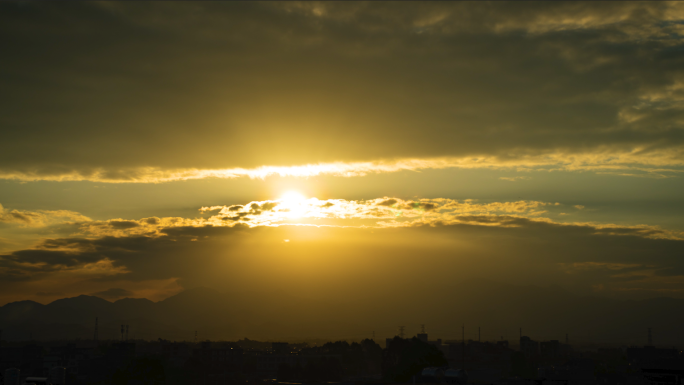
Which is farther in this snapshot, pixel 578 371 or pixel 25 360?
pixel 25 360

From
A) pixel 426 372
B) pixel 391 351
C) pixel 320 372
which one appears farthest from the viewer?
pixel 320 372

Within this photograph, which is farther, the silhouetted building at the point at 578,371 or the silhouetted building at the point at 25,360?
the silhouetted building at the point at 25,360

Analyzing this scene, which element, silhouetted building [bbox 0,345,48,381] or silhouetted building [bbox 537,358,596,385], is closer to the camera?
silhouetted building [bbox 537,358,596,385]

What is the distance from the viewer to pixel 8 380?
48438 mm

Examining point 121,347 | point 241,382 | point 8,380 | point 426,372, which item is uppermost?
point 8,380

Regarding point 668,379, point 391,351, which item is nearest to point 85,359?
point 391,351

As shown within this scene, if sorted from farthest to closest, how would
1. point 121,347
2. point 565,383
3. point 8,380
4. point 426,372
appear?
point 121,347
point 426,372
point 565,383
point 8,380

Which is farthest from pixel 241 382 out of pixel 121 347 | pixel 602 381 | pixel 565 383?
pixel 565 383

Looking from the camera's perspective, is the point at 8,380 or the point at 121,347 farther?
the point at 121,347

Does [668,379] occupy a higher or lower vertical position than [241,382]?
higher

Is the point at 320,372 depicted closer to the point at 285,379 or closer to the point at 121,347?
the point at 285,379

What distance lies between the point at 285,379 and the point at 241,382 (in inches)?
555

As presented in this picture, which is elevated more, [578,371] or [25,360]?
[578,371]

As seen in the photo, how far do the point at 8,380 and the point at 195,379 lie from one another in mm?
122519
